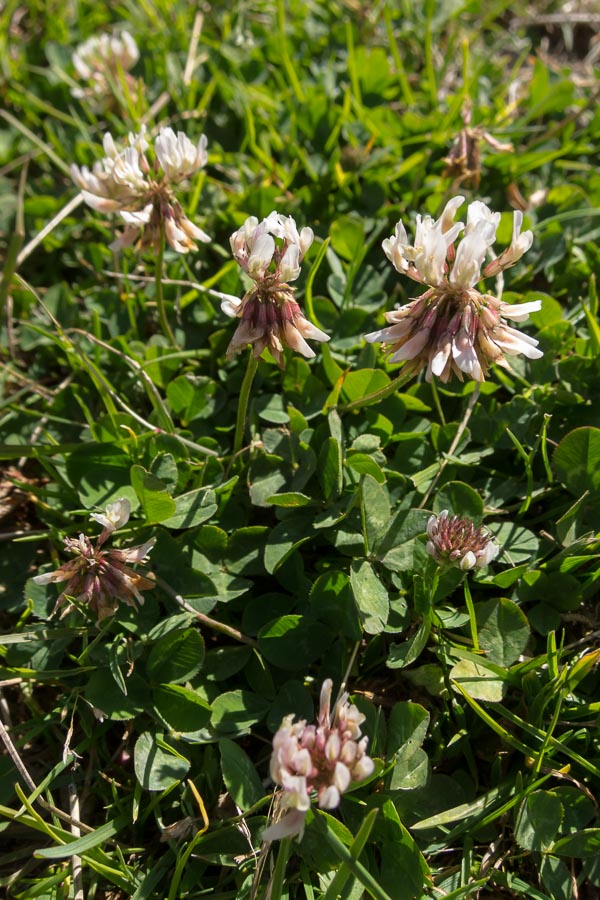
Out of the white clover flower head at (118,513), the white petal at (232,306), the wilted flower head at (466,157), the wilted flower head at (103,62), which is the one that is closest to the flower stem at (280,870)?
the white clover flower head at (118,513)

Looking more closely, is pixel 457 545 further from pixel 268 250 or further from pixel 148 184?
pixel 148 184

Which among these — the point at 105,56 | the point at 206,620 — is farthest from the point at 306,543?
the point at 105,56

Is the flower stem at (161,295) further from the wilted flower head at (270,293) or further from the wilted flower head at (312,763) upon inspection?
the wilted flower head at (312,763)

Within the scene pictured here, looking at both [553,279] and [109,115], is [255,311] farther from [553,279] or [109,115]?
[109,115]

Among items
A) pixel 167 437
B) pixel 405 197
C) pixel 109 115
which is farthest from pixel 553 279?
pixel 109 115

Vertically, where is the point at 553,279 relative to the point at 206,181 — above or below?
below

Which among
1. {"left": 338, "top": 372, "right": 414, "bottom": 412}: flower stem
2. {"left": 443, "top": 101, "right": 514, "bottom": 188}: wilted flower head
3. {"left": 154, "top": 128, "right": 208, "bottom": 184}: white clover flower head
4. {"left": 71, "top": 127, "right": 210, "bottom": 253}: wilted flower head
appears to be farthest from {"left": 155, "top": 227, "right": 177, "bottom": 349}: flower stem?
{"left": 443, "top": 101, "right": 514, "bottom": 188}: wilted flower head
